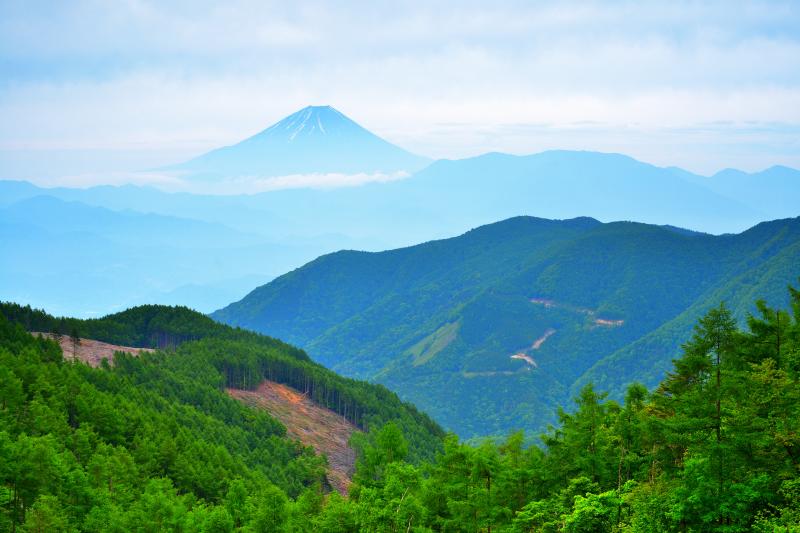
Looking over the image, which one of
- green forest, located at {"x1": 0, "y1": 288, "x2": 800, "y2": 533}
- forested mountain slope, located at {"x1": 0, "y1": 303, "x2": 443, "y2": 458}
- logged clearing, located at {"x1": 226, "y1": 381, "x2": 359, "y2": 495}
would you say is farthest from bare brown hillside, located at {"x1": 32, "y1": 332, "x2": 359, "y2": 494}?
green forest, located at {"x1": 0, "y1": 288, "x2": 800, "y2": 533}

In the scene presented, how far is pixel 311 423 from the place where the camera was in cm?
13850

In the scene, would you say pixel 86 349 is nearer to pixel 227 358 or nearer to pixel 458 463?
pixel 227 358

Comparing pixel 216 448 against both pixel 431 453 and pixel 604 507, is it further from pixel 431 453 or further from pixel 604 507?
pixel 604 507

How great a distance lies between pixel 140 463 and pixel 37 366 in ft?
66.5

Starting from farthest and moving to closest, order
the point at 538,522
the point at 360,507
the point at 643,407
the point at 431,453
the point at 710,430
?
the point at 431,453 < the point at 643,407 < the point at 360,507 < the point at 538,522 < the point at 710,430

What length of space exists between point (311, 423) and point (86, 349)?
42.4m

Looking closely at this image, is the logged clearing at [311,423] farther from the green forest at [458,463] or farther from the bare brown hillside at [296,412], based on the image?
the green forest at [458,463]

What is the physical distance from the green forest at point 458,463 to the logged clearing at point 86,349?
15.5m

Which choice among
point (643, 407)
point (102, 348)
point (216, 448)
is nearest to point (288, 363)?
point (102, 348)

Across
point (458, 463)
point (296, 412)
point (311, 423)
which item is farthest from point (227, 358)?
point (458, 463)

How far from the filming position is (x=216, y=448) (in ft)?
300

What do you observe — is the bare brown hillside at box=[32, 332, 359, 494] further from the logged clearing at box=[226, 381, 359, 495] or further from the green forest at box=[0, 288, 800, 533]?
the green forest at box=[0, 288, 800, 533]

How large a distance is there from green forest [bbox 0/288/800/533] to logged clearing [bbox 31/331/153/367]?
50.8 ft

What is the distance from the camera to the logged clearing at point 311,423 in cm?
12306
